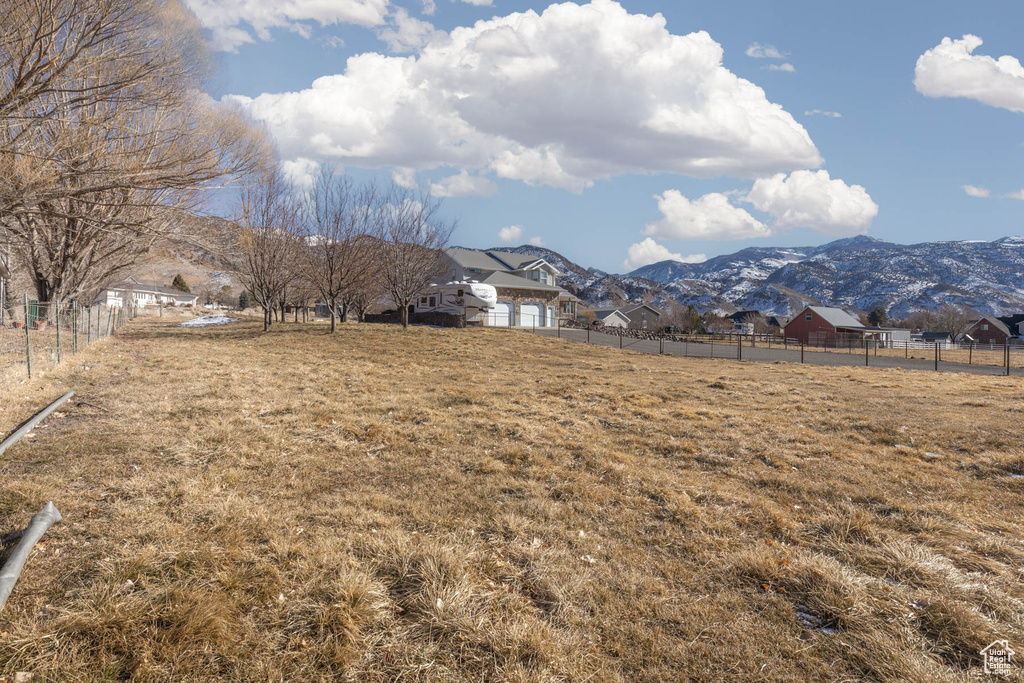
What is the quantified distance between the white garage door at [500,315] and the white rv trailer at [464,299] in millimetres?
669

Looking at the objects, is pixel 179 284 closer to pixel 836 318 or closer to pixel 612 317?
pixel 612 317

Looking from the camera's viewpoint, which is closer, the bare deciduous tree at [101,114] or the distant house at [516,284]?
the bare deciduous tree at [101,114]

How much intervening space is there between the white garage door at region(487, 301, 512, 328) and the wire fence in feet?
79.7

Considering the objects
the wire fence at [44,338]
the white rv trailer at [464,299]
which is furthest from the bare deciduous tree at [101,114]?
the white rv trailer at [464,299]

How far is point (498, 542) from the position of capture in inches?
166

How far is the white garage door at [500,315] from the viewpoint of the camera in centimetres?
4069

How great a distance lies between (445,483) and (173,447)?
3.46 metres

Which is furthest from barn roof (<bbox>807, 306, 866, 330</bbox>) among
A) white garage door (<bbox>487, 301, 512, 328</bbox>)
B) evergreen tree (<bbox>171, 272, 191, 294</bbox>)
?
evergreen tree (<bbox>171, 272, 191, 294</bbox>)

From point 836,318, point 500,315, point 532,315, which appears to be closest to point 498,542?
point 500,315

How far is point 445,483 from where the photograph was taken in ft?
18.5

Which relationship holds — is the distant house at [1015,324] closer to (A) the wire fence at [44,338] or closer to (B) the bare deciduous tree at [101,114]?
(B) the bare deciduous tree at [101,114]

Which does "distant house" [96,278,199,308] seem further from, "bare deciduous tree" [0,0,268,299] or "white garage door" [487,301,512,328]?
"bare deciduous tree" [0,0,268,299]

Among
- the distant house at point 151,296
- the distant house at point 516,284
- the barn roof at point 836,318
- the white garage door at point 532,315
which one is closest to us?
the distant house at point 516,284

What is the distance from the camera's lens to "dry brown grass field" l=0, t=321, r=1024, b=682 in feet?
9.37
